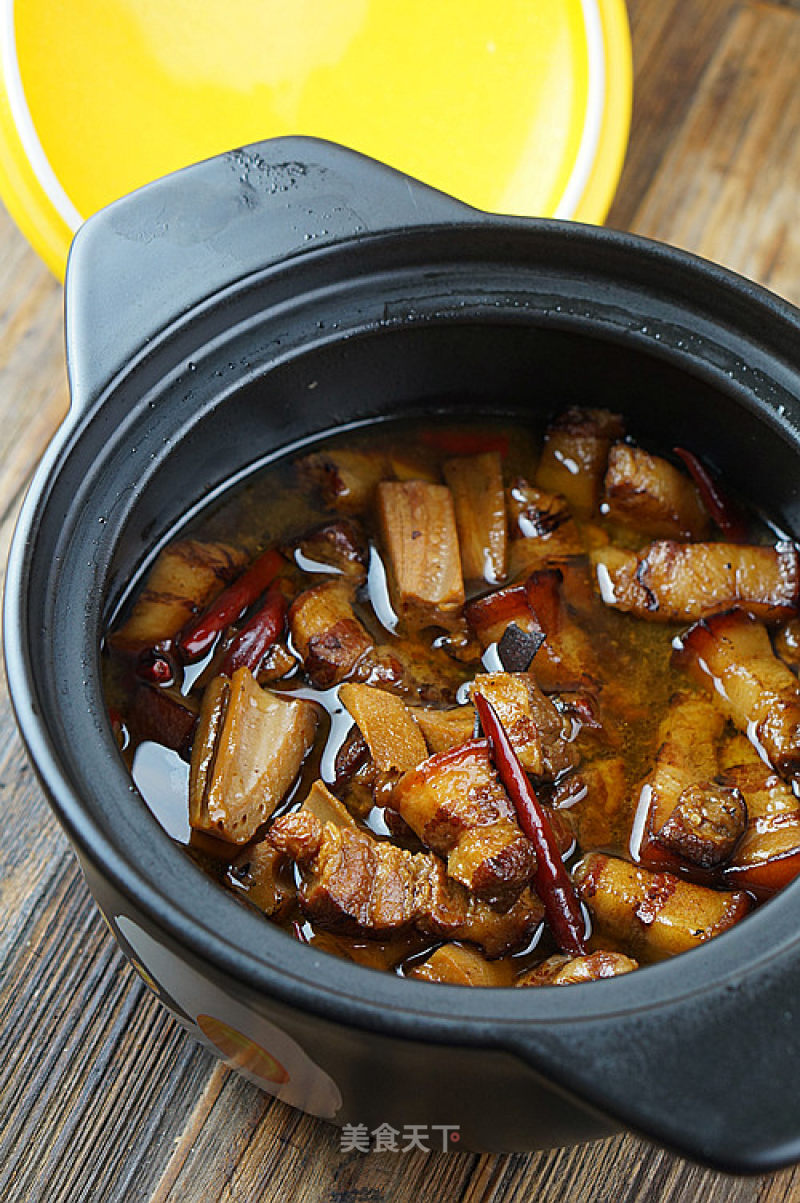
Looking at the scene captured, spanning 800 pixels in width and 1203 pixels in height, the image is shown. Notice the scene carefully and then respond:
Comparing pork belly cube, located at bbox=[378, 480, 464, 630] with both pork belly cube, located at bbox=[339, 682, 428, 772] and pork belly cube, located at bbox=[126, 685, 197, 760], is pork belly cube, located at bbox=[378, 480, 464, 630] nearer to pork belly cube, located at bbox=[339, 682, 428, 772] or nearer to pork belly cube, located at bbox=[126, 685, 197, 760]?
pork belly cube, located at bbox=[339, 682, 428, 772]

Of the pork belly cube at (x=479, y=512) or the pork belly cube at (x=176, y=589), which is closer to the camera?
the pork belly cube at (x=176, y=589)

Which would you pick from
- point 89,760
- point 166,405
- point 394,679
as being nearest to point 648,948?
point 394,679

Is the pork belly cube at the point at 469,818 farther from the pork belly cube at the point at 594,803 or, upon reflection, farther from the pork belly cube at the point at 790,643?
the pork belly cube at the point at 790,643

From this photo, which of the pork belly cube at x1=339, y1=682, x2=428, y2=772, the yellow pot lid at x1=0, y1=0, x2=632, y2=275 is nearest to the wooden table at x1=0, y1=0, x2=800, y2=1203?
the pork belly cube at x1=339, y1=682, x2=428, y2=772

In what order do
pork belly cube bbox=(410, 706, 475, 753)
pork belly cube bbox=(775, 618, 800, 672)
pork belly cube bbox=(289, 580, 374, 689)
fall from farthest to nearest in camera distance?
pork belly cube bbox=(775, 618, 800, 672)
pork belly cube bbox=(289, 580, 374, 689)
pork belly cube bbox=(410, 706, 475, 753)

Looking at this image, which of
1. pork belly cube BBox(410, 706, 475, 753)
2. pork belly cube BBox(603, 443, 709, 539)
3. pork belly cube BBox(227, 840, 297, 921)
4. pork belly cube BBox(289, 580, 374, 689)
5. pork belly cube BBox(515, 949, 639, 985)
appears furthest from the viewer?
pork belly cube BBox(603, 443, 709, 539)

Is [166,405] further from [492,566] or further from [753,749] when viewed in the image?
[753,749]

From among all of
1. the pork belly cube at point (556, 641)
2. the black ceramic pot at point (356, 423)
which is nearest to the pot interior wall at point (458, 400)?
the black ceramic pot at point (356, 423)
